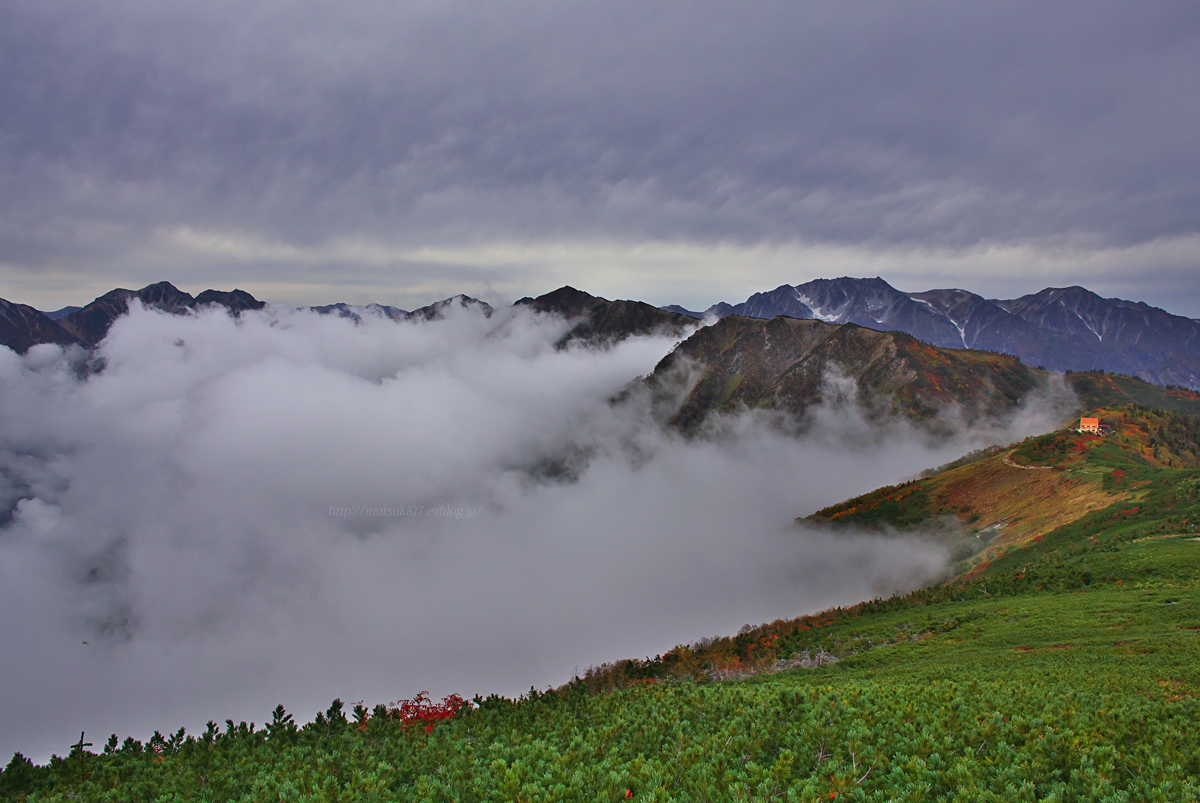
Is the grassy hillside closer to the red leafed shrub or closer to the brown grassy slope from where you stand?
the red leafed shrub

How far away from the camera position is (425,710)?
22.0 metres

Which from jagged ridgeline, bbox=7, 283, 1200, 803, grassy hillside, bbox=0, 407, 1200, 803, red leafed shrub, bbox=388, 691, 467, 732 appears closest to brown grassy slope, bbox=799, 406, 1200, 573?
jagged ridgeline, bbox=7, 283, 1200, 803

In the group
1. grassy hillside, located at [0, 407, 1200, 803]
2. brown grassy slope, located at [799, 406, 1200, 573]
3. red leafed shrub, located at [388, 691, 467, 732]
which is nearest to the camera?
grassy hillside, located at [0, 407, 1200, 803]

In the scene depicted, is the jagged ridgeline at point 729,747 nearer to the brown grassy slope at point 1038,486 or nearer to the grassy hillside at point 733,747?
the grassy hillside at point 733,747

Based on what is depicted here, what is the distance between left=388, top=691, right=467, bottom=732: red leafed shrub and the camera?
18.1 meters

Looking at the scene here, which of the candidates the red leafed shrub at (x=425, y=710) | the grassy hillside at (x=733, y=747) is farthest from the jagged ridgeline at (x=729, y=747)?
the red leafed shrub at (x=425, y=710)

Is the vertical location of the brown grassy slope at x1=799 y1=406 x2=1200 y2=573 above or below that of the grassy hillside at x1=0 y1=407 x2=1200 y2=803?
below

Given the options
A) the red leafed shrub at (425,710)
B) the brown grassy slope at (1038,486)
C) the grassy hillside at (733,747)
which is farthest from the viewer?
the brown grassy slope at (1038,486)

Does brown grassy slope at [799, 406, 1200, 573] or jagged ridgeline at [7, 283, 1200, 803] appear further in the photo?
brown grassy slope at [799, 406, 1200, 573]

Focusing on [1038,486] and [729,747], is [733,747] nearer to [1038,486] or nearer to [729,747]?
[729,747]

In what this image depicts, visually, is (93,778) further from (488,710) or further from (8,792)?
(488,710)

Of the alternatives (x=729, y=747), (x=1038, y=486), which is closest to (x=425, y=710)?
(x=729, y=747)

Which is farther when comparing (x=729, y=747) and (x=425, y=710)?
(x=425, y=710)

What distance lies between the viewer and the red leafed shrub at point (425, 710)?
711 inches
